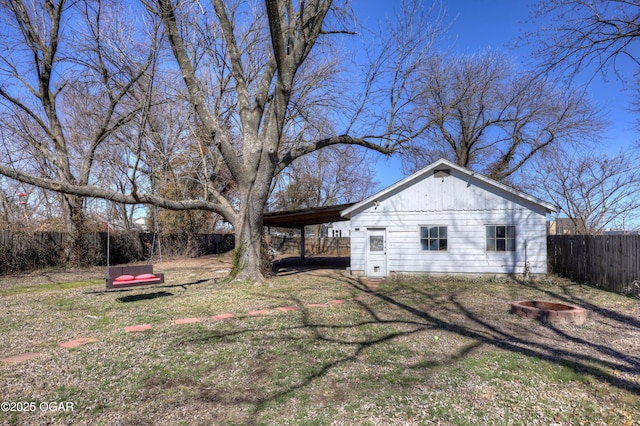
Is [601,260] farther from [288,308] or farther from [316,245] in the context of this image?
[316,245]

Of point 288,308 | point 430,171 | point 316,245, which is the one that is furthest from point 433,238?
point 316,245

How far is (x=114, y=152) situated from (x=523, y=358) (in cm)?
1257

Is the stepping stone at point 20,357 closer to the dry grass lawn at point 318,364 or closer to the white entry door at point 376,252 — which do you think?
the dry grass lawn at point 318,364

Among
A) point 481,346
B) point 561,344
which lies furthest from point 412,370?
point 561,344

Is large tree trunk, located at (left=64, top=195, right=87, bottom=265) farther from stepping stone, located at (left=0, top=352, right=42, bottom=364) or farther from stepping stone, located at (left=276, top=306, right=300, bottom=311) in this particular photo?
stepping stone, located at (left=0, top=352, right=42, bottom=364)

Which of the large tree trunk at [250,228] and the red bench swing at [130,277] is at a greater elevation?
the large tree trunk at [250,228]

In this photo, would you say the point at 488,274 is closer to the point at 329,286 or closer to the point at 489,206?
the point at 489,206

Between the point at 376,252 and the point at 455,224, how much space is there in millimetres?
2985

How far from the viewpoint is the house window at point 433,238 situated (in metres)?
13.2

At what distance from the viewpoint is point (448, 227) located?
43.0 feet

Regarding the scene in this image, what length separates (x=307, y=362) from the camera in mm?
4449

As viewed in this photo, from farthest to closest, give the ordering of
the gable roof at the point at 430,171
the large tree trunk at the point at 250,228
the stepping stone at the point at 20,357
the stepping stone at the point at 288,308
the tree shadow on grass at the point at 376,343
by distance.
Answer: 1. the gable roof at the point at 430,171
2. the large tree trunk at the point at 250,228
3. the stepping stone at the point at 288,308
4. the stepping stone at the point at 20,357
5. the tree shadow on grass at the point at 376,343

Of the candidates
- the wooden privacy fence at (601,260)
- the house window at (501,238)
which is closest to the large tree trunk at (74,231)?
the house window at (501,238)

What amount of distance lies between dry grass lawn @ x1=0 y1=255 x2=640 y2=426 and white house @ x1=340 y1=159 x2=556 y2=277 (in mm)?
4217
